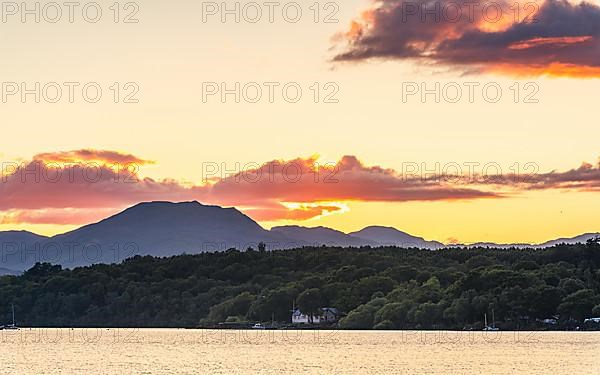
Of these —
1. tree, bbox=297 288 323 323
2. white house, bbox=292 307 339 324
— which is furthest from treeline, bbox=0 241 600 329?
white house, bbox=292 307 339 324

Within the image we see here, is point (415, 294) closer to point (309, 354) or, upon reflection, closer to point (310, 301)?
point (310, 301)

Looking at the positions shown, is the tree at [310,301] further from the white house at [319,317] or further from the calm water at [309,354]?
the calm water at [309,354]

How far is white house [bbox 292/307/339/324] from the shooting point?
585 ft

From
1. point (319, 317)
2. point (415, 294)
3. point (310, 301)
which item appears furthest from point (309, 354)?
point (319, 317)

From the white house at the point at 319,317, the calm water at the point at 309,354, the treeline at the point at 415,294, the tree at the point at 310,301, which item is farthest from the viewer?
the white house at the point at 319,317

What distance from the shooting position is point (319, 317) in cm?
17925

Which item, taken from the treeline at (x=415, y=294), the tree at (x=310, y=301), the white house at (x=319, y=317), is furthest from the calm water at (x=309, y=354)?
the tree at (x=310, y=301)

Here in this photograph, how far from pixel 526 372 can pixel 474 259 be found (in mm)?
101978

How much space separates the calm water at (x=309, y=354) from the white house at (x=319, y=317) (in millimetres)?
3483

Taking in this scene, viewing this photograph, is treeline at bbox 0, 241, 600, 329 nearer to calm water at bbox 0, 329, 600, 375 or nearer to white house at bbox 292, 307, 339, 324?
white house at bbox 292, 307, 339, 324

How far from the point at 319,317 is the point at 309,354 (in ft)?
197

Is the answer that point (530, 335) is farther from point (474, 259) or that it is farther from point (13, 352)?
point (13, 352)

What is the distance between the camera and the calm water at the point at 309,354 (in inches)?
3814

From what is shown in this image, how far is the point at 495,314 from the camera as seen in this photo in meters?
151
